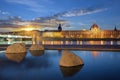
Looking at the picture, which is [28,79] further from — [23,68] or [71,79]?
[23,68]

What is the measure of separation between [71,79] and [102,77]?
2.09 meters

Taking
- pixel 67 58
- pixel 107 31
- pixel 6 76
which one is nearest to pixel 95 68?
pixel 67 58

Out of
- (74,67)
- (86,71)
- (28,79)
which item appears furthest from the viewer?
(74,67)

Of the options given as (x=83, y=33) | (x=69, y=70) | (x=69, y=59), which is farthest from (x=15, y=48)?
(x=83, y=33)

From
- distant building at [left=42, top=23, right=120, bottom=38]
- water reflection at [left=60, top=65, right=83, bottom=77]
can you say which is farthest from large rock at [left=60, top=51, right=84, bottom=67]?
distant building at [left=42, top=23, right=120, bottom=38]

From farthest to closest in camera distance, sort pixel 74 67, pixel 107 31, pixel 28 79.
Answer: pixel 107 31 < pixel 74 67 < pixel 28 79

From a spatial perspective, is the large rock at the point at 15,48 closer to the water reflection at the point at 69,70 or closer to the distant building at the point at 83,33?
the water reflection at the point at 69,70

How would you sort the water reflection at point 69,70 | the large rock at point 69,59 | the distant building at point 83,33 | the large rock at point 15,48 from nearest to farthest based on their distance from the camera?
the water reflection at point 69,70, the large rock at point 69,59, the large rock at point 15,48, the distant building at point 83,33

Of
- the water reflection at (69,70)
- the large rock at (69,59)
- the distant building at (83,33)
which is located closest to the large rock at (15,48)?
the large rock at (69,59)

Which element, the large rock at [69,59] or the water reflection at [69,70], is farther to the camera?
the large rock at [69,59]

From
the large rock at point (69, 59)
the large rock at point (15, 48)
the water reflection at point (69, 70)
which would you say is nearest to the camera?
the water reflection at point (69, 70)

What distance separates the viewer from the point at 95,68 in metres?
18.7

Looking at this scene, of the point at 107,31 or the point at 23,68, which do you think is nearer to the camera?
the point at 23,68

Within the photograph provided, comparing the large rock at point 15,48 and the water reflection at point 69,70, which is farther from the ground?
the large rock at point 15,48
